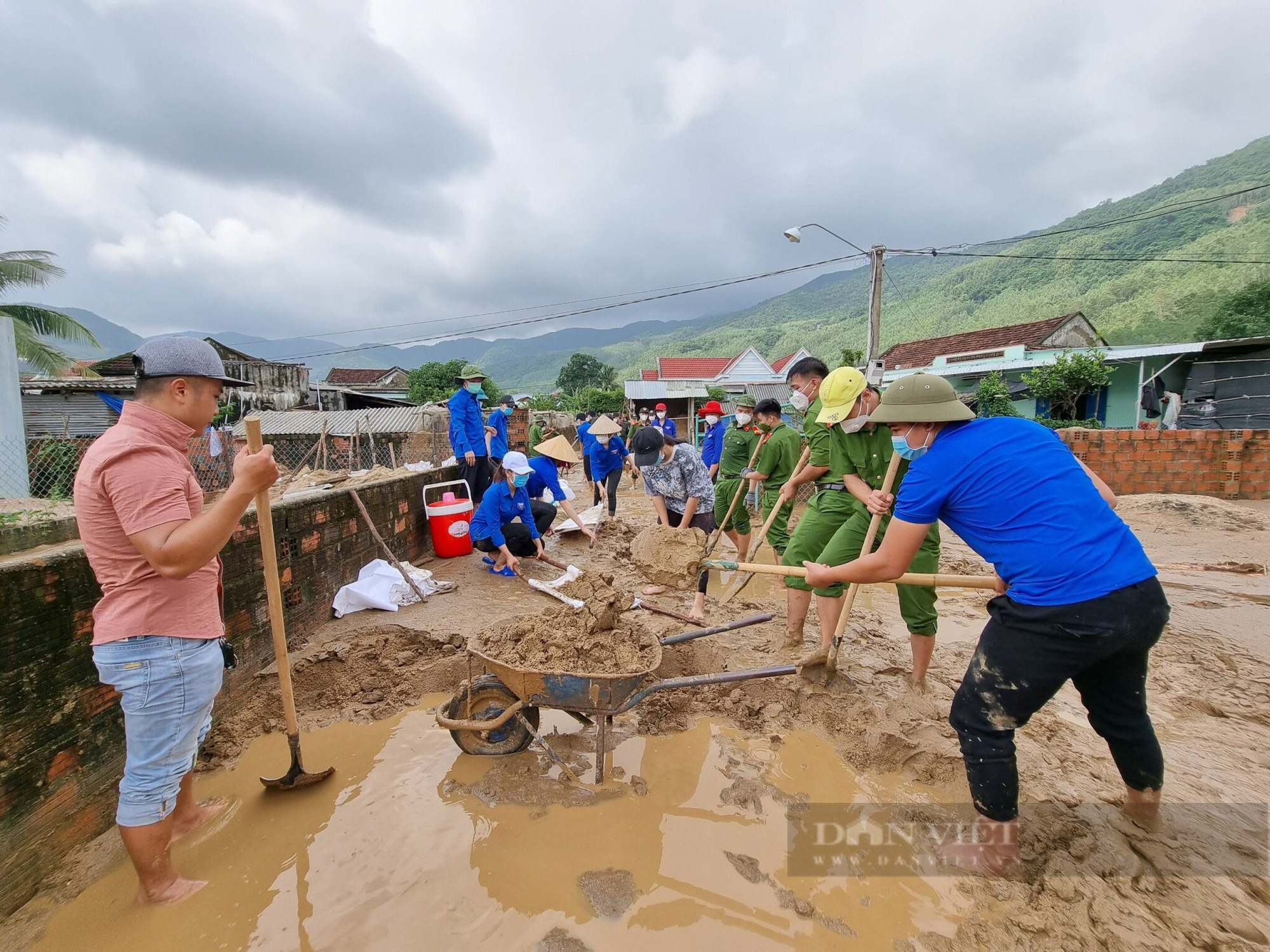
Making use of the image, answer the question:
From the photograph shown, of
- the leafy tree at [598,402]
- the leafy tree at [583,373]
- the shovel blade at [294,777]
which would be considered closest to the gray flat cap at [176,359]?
the shovel blade at [294,777]

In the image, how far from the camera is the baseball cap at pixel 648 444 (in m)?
4.70

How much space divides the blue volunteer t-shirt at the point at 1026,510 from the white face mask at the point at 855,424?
1.08m

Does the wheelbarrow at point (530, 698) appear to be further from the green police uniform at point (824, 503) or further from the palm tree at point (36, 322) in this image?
the palm tree at point (36, 322)

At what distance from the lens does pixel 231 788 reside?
2590 mm

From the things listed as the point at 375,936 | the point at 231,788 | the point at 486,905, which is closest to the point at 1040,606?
the point at 486,905

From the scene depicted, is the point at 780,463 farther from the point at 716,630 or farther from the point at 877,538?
the point at 716,630

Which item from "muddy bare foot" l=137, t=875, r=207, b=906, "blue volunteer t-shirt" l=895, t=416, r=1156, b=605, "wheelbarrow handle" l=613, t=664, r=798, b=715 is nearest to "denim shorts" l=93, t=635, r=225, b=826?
"muddy bare foot" l=137, t=875, r=207, b=906

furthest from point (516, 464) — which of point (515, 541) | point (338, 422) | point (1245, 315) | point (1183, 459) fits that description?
point (1245, 315)

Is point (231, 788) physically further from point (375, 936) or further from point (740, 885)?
point (740, 885)

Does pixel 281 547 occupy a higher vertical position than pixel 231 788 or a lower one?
higher

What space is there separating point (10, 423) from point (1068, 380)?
18420 millimetres

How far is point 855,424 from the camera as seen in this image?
3238 millimetres

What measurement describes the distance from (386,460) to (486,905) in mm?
12115

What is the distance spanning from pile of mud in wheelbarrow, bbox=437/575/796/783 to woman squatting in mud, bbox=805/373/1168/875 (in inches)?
33.9
